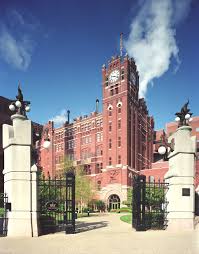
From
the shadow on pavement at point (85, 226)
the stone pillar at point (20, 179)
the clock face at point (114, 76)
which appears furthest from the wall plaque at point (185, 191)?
the clock face at point (114, 76)

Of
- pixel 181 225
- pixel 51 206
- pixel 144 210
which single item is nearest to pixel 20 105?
pixel 51 206

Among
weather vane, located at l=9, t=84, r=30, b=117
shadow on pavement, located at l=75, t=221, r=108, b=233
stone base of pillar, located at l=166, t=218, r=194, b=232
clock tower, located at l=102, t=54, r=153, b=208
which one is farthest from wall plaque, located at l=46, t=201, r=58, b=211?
clock tower, located at l=102, t=54, r=153, b=208

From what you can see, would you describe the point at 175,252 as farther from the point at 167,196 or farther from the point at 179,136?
the point at 179,136

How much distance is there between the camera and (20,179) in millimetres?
13859

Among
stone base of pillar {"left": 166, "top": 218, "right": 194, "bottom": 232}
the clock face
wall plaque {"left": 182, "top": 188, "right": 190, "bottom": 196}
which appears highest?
the clock face

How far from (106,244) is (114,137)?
51268mm

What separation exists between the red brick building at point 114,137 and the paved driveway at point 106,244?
46.1 m

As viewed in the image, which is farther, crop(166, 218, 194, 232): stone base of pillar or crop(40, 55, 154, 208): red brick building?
crop(40, 55, 154, 208): red brick building

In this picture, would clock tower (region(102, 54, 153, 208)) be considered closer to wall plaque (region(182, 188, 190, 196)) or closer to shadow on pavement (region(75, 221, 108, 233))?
shadow on pavement (region(75, 221, 108, 233))

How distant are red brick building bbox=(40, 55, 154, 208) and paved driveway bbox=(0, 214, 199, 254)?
4612cm

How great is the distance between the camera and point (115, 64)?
66.2m

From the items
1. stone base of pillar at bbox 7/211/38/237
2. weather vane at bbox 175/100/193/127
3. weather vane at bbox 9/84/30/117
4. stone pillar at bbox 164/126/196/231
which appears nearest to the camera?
stone base of pillar at bbox 7/211/38/237

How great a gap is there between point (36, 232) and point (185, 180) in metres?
7.33

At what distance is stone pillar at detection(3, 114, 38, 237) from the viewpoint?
13.5m
